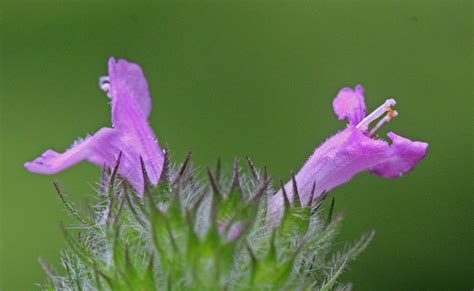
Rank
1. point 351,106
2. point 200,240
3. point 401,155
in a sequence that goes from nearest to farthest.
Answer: point 200,240 < point 401,155 < point 351,106

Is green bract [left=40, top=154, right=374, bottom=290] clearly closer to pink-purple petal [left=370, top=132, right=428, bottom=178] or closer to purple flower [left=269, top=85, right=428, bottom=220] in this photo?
purple flower [left=269, top=85, right=428, bottom=220]

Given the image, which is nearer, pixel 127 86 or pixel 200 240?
pixel 200 240

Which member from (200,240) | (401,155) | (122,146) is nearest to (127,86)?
(122,146)

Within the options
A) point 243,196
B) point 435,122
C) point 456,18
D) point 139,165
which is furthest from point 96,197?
point 456,18

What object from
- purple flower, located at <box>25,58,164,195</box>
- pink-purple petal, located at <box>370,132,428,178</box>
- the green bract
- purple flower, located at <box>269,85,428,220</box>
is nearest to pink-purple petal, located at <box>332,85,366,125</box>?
purple flower, located at <box>269,85,428,220</box>

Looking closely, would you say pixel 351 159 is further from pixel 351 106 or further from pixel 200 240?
pixel 200 240

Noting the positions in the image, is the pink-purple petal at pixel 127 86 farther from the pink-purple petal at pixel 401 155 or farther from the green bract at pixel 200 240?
the pink-purple petal at pixel 401 155
